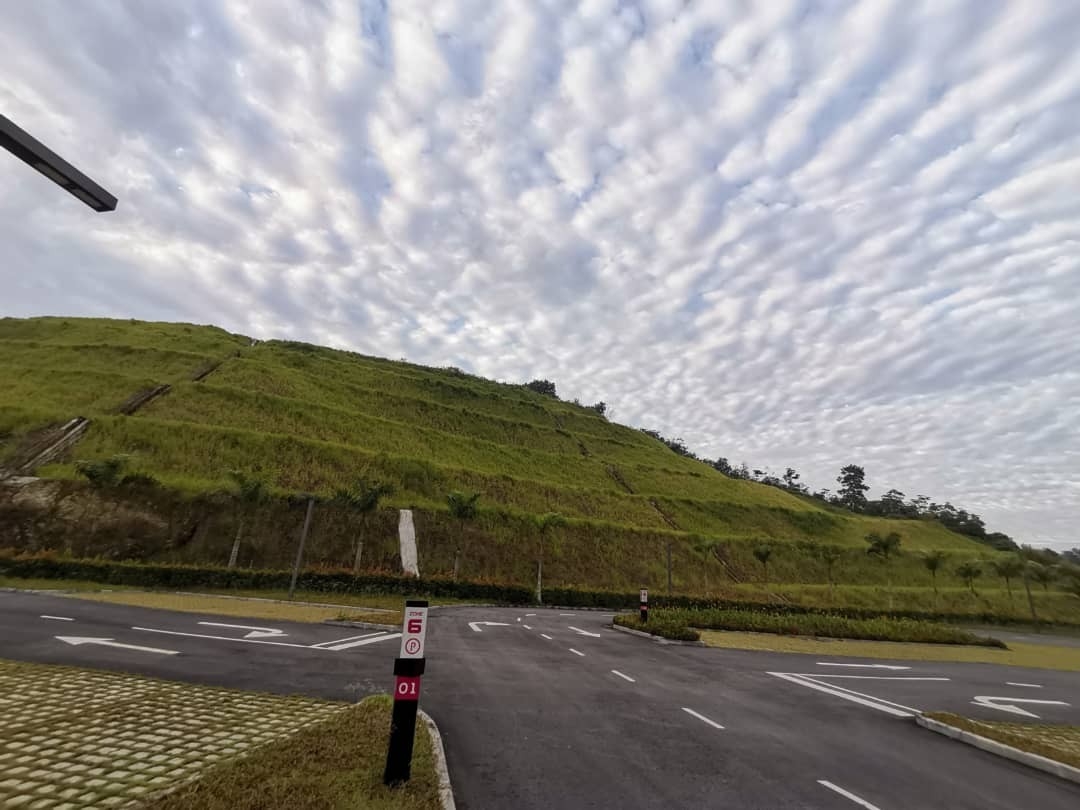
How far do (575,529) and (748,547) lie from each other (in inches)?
830

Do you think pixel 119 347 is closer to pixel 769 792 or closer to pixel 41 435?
pixel 41 435

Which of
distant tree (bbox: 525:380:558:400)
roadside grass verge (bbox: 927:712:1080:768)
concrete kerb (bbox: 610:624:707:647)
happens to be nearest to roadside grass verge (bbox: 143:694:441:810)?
roadside grass verge (bbox: 927:712:1080:768)

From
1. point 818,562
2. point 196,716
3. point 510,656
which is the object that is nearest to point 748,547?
point 818,562

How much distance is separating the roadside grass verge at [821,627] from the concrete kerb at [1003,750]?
1503 cm

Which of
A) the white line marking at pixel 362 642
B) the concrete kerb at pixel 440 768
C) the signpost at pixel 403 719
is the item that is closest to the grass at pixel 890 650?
the white line marking at pixel 362 642

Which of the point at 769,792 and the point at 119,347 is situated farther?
the point at 119,347

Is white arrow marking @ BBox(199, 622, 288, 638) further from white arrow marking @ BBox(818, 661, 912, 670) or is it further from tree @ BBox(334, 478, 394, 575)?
tree @ BBox(334, 478, 394, 575)

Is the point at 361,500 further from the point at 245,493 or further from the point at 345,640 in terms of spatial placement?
the point at 345,640

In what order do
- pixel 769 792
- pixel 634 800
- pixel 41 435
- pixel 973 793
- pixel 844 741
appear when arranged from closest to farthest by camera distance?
pixel 634 800
pixel 769 792
pixel 973 793
pixel 844 741
pixel 41 435

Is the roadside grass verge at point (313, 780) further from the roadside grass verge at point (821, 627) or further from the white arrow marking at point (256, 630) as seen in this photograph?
the roadside grass verge at point (821, 627)

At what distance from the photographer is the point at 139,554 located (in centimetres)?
3055

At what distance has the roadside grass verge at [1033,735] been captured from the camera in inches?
314

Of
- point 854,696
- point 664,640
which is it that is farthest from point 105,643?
point 854,696

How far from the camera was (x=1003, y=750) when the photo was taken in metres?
8.20
